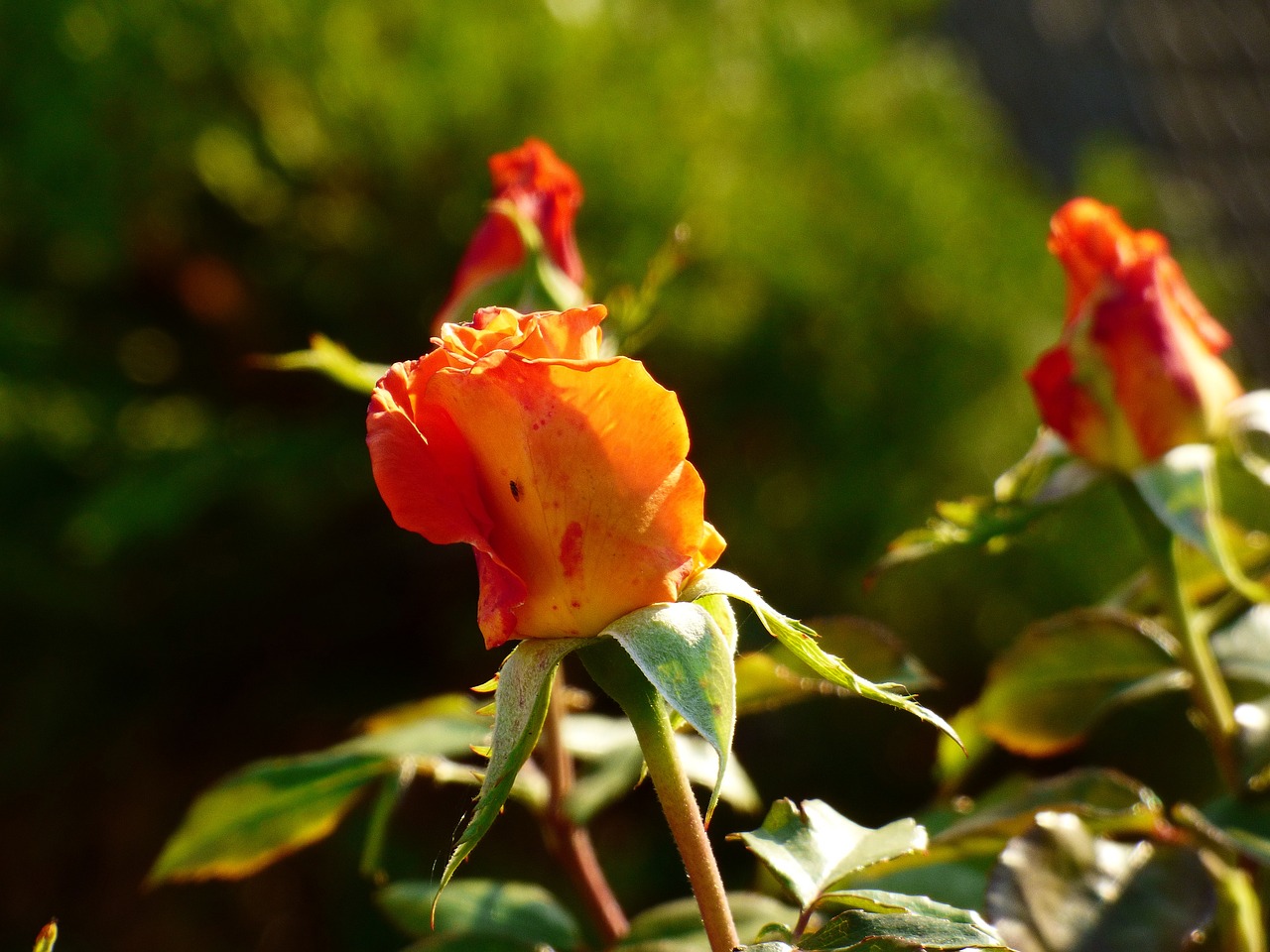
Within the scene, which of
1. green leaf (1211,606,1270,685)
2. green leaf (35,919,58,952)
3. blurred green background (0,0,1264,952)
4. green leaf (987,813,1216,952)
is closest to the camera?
green leaf (35,919,58,952)

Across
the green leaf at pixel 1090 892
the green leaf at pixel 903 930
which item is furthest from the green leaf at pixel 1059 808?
the green leaf at pixel 903 930

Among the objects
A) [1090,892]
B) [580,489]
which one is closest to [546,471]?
[580,489]

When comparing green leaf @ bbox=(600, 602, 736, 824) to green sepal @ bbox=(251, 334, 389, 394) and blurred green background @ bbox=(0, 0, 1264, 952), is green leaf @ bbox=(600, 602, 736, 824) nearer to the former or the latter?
green sepal @ bbox=(251, 334, 389, 394)

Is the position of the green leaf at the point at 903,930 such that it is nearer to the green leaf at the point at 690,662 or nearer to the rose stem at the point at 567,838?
the green leaf at the point at 690,662

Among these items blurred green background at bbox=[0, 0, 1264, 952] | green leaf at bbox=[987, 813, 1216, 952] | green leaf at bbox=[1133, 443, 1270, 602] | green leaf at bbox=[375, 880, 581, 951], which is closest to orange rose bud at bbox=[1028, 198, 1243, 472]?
green leaf at bbox=[1133, 443, 1270, 602]

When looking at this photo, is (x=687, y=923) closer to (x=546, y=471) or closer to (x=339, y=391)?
(x=546, y=471)

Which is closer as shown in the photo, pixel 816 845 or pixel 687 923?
pixel 816 845
